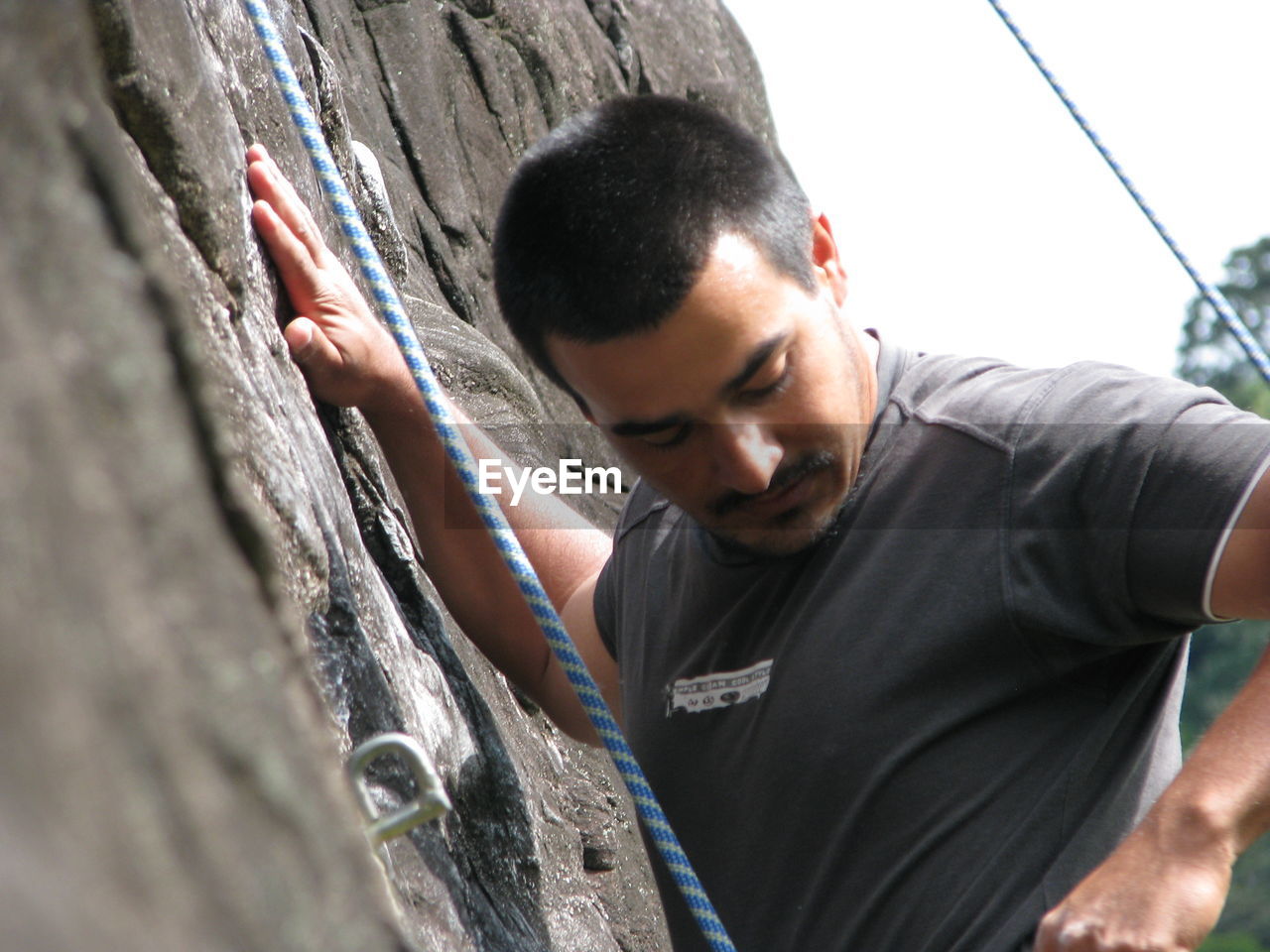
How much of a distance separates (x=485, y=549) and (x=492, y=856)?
63 centimetres

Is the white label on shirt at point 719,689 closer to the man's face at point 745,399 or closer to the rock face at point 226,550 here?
the man's face at point 745,399

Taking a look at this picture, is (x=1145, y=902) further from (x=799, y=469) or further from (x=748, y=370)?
(x=748, y=370)

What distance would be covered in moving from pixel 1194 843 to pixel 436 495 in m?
1.56

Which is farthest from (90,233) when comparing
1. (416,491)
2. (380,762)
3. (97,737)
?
(416,491)

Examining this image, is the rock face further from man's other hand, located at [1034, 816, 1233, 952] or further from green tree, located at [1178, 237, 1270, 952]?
green tree, located at [1178, 237, 1270, 952]

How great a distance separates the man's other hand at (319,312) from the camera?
2.24 metres

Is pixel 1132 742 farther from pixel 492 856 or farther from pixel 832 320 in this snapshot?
pixel 492 856

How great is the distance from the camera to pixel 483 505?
85.0 inches

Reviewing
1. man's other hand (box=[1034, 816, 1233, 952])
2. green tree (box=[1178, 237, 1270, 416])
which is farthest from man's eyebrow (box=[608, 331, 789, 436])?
green tree (box=[1178, 237, 1270, 416])

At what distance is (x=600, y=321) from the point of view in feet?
6.73

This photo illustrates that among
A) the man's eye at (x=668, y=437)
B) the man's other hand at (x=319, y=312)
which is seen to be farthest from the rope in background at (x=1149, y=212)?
the man's other hand at (x=319, y=312)

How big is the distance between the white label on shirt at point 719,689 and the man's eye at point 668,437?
0.39 m

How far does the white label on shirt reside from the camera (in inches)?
82.1

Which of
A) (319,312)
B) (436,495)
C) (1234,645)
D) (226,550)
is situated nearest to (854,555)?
(436,495)
